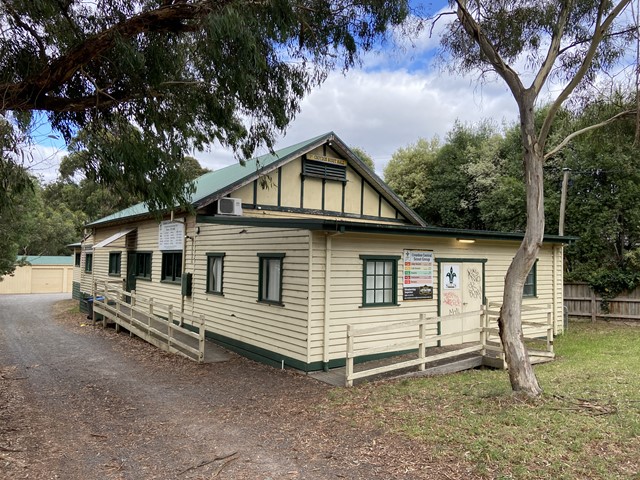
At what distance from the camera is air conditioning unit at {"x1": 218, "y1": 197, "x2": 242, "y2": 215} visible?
1194 cm

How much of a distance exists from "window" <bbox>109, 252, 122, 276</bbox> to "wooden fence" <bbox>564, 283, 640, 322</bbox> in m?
16.9

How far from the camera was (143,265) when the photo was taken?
16.5m

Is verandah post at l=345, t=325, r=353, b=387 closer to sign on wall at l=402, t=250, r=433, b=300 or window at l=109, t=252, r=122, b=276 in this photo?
sign on wall at l=402, t=250, r=433, b=300

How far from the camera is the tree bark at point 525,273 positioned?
6.83 metres

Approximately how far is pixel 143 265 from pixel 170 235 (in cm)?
340

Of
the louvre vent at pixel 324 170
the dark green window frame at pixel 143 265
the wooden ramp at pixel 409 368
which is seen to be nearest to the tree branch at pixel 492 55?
the wooden ramp at pixel 409 368

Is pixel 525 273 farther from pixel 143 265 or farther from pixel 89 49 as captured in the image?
pixel 143 265

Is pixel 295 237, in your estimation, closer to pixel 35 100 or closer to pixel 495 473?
pixel 35 100

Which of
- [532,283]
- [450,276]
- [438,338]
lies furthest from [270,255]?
[532,283]

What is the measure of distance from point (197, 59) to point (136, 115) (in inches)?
54.5

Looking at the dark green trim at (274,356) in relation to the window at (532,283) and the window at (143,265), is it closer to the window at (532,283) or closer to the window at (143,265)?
the window at (532,283)

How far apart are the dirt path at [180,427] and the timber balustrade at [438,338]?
1.05m

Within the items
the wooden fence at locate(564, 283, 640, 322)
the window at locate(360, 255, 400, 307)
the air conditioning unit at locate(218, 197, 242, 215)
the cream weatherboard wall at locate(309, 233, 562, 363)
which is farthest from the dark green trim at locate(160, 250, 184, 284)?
the wooden fence at locate(564, 283, 640, 322)

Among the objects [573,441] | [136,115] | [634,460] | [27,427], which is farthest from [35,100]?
[634,460]
